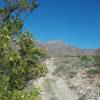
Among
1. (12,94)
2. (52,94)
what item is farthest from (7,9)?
(52,94)

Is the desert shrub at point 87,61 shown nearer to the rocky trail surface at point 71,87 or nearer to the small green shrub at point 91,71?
the rocky trail surface at point 71,87

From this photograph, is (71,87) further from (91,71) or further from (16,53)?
(16,53)

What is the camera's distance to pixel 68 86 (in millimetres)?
46375

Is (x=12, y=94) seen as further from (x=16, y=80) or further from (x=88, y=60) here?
(x=88, y=60)

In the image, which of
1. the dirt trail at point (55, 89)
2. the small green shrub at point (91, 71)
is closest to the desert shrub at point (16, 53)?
the dirt trail at point (55, 89)

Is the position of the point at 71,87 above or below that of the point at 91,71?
below

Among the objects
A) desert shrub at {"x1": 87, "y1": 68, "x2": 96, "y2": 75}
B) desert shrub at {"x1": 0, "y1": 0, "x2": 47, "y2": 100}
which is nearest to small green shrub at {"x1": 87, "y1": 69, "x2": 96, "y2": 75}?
desert shrub at {"x1": 87, "y1": 68, "x2": 96, "y2": 75}

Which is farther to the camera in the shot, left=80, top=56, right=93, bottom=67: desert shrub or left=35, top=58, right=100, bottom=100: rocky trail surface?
left=80, top=56, right=93, bottom=67: desert shrub

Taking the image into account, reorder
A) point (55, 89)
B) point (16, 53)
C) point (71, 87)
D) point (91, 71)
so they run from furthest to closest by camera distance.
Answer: point (91, 71) < point (71, 87) < point (55, 89) < point (16, 53)

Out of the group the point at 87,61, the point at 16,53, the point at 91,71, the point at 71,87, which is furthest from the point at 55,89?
the point at 16,53

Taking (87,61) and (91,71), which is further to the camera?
(87,61)

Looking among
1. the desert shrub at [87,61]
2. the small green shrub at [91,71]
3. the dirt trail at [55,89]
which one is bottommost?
the dirt trail at [55,89]

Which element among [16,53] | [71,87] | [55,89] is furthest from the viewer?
[71,87]

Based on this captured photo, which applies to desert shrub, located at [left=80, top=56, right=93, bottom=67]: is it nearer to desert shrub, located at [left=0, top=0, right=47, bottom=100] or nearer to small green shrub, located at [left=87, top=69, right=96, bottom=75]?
small green shrub, located at [left=87, top=69, right=96, bottom=75]
